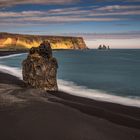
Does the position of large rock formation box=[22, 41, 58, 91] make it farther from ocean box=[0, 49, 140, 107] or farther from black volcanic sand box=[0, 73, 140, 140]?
black volcanic sand box=[0, 73, 140, 140]

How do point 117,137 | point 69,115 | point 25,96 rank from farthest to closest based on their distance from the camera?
point 25,96, point 69,115, point 117,137

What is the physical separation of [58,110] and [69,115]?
73 centimetres

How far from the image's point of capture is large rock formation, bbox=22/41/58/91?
917 inches

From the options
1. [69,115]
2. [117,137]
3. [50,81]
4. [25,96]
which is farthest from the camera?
[50,81]

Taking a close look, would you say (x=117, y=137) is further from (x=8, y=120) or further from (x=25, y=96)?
(x=25, y=96)

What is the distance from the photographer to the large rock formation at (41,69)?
A: 76.4 ft

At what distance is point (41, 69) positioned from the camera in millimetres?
23469

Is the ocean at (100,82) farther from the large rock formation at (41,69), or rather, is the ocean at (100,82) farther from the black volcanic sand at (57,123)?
the black volcanic sand at (57,123)

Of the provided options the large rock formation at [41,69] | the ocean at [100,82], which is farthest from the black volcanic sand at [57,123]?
the large rock formation at [41,69]

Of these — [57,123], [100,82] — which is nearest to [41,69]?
[57,123]

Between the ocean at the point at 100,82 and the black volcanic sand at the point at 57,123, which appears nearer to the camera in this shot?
the black volcanic sand at the point at 57,123

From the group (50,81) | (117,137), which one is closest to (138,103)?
(50,81)

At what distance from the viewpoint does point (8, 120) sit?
12781 mm

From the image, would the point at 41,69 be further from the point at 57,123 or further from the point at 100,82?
the point at 100,82
